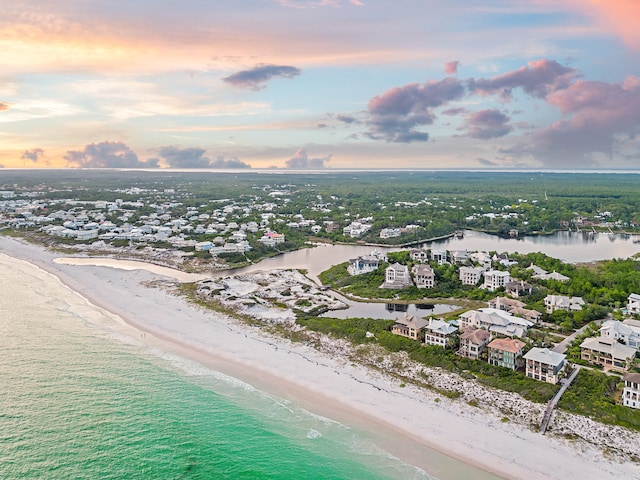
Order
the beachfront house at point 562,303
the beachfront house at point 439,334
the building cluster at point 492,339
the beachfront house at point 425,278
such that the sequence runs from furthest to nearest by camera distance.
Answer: the beachfront house at point 425,278
the beachfront house at point 562,303
the beachfront house at point 439,334
the building cluster at point 492,339

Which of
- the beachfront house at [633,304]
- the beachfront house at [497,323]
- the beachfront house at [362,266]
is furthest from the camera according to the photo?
the beachfront house at [362,266]

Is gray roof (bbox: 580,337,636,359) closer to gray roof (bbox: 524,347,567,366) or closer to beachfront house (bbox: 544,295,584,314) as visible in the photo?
gray roof (bbox: 524,347,567,366)

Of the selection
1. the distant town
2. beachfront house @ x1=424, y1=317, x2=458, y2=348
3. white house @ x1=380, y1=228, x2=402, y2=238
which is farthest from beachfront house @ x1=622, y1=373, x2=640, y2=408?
white house @ x1=380, y1=228, x2=402, y2=238

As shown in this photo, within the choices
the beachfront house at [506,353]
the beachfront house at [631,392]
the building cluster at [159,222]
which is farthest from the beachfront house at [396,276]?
the building cluster at [159,222]

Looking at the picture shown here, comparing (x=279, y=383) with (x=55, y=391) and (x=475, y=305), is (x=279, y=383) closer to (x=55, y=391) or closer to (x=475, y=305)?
(x=55, y=391)

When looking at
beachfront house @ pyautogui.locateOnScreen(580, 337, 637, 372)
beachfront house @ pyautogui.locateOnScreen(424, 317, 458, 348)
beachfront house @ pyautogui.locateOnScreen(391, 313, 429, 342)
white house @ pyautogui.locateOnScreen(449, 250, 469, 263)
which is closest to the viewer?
beachfront house @ pyautogui.locateOnScreen(580, 337, 637, 372)

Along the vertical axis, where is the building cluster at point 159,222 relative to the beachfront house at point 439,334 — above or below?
above

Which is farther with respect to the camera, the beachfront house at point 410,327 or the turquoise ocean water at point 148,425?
the beachfront house at point 410,327

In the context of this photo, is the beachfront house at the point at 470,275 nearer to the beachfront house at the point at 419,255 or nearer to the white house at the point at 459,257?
the white house at the point at 459,257

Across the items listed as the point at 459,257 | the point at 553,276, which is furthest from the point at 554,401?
the point at 459,257
